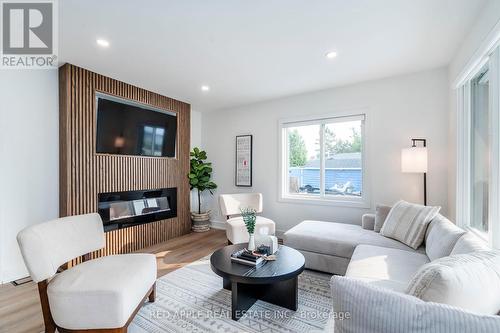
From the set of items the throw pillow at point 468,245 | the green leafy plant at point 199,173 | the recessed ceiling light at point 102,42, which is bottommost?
the throw pillow at point 468,245

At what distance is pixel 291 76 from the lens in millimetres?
3311

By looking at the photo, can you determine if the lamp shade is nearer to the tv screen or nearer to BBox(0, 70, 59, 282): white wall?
the tv screen

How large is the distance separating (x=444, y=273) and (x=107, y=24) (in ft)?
9.32

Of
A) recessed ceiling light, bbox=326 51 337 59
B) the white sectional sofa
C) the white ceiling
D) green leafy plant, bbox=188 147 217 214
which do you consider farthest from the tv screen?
recessed ceiling light, bbox=326 51 337 59

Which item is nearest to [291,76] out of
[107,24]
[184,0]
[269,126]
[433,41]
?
[269,126]

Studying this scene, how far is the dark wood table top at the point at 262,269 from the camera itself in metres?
1.84

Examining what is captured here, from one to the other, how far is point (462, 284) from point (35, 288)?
11.5 feet

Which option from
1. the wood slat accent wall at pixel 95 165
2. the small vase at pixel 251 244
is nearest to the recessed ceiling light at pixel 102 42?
the wood slat accent wall at pixel 95 165

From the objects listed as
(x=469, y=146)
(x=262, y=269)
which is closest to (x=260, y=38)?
(x=262, y=269)

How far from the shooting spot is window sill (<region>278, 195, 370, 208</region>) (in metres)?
3.58

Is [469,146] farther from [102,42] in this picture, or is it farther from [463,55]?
[102,42]

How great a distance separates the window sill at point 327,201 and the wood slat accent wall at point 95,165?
6.96 ft

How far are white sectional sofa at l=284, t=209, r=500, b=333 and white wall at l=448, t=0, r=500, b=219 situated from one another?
916mm

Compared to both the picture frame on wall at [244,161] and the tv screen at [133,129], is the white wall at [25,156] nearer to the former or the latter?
the tv screen at [133,129]
